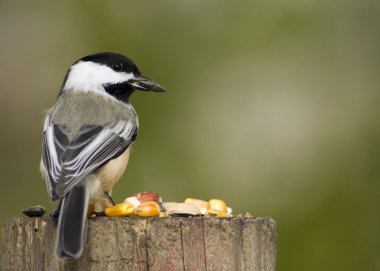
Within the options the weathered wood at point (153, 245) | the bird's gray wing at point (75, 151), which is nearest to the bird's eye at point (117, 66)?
the bird's gray wing at point (75, 151)

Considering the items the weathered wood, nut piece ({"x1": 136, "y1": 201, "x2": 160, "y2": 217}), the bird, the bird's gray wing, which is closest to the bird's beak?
the bird

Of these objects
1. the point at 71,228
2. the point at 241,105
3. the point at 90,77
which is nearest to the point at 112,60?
the point at 90,77

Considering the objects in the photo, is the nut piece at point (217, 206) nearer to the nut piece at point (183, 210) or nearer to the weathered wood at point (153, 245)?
the nut piece at point (183, 210)

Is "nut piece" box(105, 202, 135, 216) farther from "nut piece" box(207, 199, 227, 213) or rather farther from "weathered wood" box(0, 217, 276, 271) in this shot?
"nut piece" box(207, 199, 227, 213)

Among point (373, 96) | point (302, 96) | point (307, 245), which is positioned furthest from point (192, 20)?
point (307, 245)

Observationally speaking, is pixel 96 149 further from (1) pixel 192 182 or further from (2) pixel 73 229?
(1) pixel 192 182

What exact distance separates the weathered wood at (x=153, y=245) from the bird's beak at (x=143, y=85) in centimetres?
145

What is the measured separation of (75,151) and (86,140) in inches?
4.4

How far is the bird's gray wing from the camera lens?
128 inches

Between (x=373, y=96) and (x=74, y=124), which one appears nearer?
(x=74, y=124)

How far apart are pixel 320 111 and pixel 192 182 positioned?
1241 mm

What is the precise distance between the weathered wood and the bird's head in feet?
4.23

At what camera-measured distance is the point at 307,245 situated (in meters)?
5.66

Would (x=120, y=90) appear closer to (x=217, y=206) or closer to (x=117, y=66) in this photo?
(x=117, y=66)
